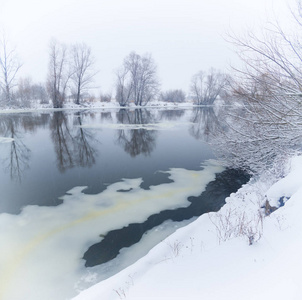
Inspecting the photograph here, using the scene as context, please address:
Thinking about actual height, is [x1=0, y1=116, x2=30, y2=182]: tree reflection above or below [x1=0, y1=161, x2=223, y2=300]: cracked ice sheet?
above

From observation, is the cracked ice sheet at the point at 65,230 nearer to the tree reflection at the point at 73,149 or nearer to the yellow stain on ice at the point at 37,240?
the yellow stain on ice at the point at 37,240

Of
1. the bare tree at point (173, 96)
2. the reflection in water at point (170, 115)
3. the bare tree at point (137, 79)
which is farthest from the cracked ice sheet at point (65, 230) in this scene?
the bare tree at point (173, 96)

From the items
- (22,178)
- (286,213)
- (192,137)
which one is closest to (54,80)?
(192,137)

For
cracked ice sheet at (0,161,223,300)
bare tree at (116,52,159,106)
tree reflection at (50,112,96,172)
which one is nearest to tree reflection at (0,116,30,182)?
tree reflection at (50,112,96,172)

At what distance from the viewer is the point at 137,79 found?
54.8m

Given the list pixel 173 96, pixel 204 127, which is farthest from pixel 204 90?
pixel 204 127

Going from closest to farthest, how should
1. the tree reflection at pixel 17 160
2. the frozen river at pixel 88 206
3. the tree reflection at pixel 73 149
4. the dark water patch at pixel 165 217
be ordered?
the frozen river at pixel 88 206 < the dark water patch at pixel 165 217 < the tree reflection at pixel 17 160 < the tree reflection at pixel 73 149

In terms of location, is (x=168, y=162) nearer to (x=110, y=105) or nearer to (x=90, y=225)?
(x=90, y=225)

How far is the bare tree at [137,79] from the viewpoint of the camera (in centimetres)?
5419

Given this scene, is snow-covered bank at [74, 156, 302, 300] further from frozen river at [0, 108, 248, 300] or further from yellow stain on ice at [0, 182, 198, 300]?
yellow stain on ice at [0, 182, 198, 300]

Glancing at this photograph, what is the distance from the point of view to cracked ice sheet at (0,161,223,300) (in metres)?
3.39

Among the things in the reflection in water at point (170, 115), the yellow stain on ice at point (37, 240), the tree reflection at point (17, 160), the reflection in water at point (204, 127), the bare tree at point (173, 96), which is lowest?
the yellow stain on ice at point (37, 240)

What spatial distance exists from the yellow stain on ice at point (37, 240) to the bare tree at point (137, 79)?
51.6 metres

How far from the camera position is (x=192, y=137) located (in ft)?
51.6
